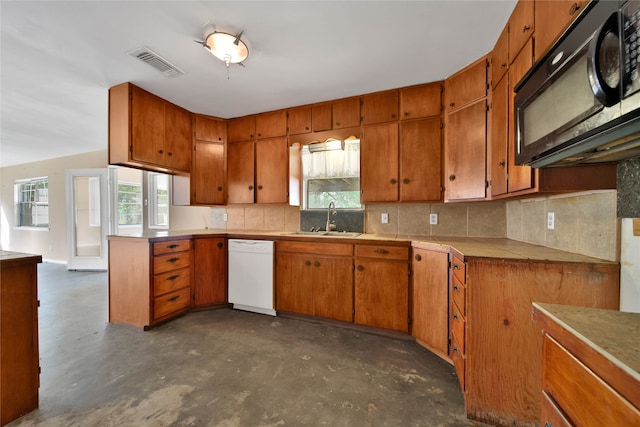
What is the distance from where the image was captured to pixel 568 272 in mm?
1217

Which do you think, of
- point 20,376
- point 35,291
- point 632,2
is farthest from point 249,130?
point 632,2

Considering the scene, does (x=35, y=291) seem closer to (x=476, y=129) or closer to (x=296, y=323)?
(x=296, y=323)

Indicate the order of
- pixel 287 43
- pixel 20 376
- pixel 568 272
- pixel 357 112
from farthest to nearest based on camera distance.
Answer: pixel 357 112, pixel 287 43, pixel 20 376, pixel 568 272

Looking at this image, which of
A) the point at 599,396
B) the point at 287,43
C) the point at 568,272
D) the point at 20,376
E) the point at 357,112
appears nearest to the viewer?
the point at 599,396

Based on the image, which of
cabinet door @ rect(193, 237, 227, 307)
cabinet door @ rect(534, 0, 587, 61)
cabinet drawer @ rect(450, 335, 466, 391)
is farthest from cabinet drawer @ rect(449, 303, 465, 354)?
cabinet door @ rect(193, 237, 227, 307)

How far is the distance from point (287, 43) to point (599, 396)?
233 cm

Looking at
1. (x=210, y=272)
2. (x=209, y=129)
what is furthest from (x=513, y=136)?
(x=209, y=129)

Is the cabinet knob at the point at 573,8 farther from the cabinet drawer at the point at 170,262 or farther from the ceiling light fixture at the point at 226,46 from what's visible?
the cabinet drawer at the point at 170,262

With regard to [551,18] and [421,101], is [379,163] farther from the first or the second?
[551,18]

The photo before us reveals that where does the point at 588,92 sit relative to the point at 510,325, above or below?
above

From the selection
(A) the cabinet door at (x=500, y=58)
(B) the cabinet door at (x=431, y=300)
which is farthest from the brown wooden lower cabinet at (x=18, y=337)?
(A) the cabinet door at (x=500, y=58)

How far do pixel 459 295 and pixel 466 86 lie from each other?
5.91ft

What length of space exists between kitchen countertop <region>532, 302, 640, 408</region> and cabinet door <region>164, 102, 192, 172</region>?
3357 mm

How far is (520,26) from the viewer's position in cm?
145
